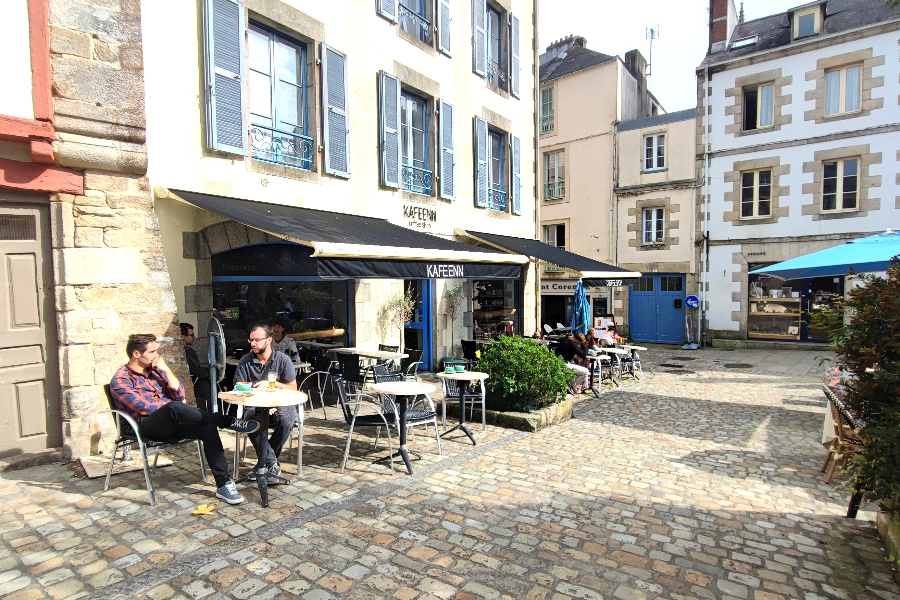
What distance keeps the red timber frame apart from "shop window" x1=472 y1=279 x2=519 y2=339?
7508mm

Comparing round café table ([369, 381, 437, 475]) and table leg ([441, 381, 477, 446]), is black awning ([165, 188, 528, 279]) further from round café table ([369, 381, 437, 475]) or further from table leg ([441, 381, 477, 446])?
table leg ([441, 381, 477, 446])

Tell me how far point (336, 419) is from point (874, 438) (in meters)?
5.13

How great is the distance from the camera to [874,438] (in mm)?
2875

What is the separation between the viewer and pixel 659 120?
641 inches

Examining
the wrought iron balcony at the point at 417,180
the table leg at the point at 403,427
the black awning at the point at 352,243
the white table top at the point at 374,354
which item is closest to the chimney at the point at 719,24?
the wrought iron balcony at the point at 417,180

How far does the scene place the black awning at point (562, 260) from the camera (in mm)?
9562

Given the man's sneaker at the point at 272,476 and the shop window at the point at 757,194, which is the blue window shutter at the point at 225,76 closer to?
the man's sneaker at the point at 272,476

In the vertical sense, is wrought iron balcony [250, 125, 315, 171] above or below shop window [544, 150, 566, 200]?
below

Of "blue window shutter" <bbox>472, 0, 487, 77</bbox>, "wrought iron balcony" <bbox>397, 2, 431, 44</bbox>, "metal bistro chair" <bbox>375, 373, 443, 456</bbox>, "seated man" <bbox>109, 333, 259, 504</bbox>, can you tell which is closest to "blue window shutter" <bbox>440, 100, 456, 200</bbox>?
"wrought iron balcony" <bbox>397, 2, 431, 44</bbox>

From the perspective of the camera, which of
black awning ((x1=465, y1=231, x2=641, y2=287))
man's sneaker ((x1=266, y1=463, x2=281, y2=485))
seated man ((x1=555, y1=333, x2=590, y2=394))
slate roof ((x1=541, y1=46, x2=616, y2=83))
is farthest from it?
slate roof ((x1=541, y1=46, x2=616, y2=83))

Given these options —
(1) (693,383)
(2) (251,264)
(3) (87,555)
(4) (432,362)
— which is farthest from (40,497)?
(1) (693,383)

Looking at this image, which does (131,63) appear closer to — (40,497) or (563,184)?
(40,497)

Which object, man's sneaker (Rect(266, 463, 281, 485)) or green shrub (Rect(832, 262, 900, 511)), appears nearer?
green shrub (Rect(832, 262, 900, 511))

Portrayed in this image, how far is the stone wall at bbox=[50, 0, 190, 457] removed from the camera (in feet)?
15.1
